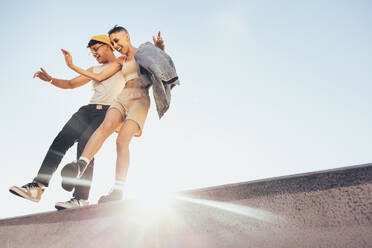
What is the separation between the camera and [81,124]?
3.43 meters

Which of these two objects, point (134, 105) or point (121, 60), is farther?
point (121, 60)

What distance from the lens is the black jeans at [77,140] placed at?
3.10 meters

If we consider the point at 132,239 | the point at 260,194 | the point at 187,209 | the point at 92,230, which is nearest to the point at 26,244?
the point at 92,230

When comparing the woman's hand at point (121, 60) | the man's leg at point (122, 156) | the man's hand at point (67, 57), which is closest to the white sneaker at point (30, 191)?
the man's leg at point (122, 156)

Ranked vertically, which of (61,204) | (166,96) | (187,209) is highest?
(166,96)

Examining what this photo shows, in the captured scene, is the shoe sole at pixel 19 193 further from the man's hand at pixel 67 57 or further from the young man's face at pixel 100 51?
the young man's face at pixel 100 51

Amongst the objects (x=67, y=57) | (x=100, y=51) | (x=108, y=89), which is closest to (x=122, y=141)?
(x=108, y=89)

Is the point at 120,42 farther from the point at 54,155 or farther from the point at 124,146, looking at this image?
the point at 54,155

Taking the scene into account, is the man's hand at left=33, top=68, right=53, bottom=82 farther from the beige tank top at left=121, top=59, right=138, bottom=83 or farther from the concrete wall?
the concrete wall

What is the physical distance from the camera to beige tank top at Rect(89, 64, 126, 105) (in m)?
3.58

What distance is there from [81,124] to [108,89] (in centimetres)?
57

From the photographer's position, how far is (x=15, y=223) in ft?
7.76

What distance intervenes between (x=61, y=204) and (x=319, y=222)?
224cm

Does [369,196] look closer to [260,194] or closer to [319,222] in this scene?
[319,222]
